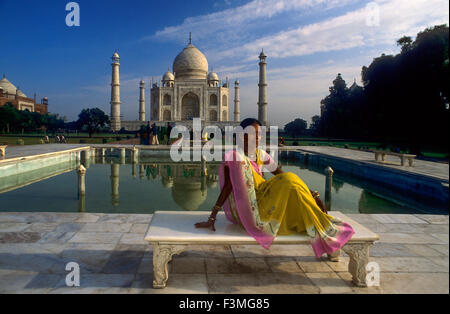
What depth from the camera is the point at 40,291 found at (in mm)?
2125

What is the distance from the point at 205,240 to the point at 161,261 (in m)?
0.33

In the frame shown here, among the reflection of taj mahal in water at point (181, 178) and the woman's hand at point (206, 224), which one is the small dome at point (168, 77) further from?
the woman's hand at point (206, 224)

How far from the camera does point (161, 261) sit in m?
2.15

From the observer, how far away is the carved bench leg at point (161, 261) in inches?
84.5

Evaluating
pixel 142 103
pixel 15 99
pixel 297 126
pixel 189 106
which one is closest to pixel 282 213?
pixel 297 126

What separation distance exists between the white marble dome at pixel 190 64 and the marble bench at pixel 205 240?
37.6 m

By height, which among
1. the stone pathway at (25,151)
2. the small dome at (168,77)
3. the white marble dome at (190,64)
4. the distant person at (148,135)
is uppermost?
the white marble dome at (190,64)

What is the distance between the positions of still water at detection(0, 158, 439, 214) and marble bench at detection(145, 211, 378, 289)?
121 inches

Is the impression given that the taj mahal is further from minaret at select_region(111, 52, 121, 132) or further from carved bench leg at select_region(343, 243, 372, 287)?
carved bench leg at select_region(343, 243, 372, 287)

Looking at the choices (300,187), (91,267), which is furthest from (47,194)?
(300,187)

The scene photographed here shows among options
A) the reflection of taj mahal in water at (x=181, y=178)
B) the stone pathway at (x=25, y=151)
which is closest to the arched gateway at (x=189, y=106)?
the stone pathway at (x=25, y=151)

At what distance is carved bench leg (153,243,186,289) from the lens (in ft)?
7.04

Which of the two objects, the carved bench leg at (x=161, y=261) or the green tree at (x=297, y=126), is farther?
the green tree at (x=297, y=126)

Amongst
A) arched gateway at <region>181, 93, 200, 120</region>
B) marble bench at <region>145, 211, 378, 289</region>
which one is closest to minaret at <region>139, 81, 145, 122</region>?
arched gateway at <region>181, 93, 200, 120</region>
